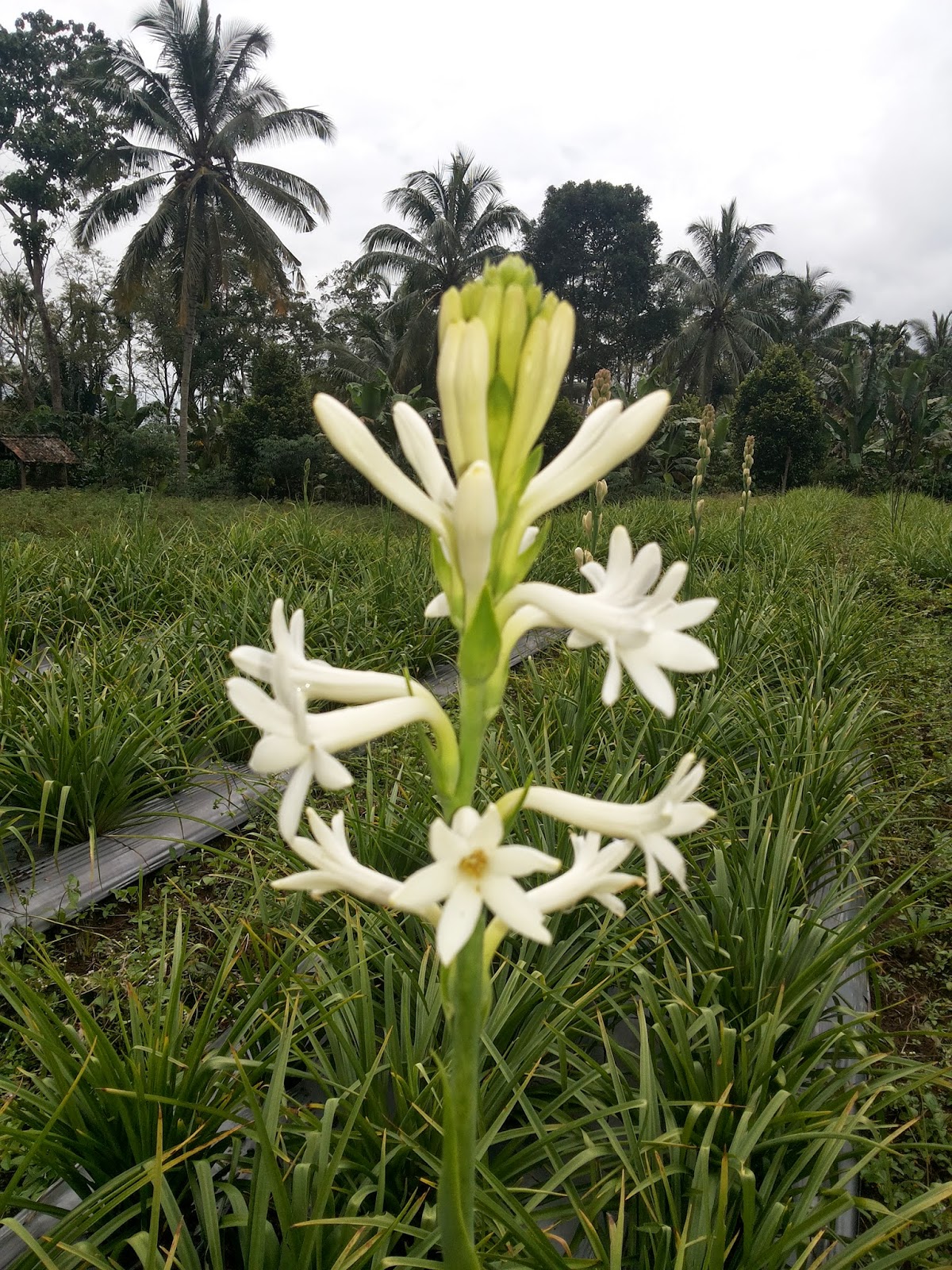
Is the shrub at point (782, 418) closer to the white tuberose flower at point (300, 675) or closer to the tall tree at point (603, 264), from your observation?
the tall tree at point (603, 264)

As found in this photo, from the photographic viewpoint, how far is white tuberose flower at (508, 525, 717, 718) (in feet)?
2.04

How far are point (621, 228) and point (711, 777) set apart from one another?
29937 mm

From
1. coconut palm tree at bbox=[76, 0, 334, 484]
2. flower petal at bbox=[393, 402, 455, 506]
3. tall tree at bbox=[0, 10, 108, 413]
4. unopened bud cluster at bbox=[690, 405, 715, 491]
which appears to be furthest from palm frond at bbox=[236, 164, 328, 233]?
flower petal at bbox=[393, 402, 455, 506]

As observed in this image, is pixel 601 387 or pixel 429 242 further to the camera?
pixel 429 242

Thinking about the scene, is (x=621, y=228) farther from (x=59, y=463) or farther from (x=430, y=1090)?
(x=430, y=1090)

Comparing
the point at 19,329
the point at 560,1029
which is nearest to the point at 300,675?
the point at 560,1029

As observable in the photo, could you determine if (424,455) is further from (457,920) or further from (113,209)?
(113,209)

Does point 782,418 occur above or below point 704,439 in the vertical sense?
above

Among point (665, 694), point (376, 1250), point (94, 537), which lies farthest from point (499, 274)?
point (94, 537)

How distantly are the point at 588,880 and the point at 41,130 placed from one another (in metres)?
27.8

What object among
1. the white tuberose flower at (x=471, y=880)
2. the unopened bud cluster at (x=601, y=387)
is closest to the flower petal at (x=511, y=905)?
the white tuberose flower at (x=471, y=880)

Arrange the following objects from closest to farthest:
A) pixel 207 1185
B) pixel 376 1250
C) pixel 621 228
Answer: pixel 376 1250 → pixel 207 1185 → pixel 621 228

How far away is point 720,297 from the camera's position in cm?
2716

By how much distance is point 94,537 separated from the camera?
5223 millimetres
